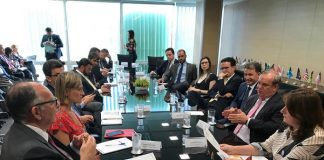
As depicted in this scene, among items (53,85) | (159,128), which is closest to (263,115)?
(159,128)

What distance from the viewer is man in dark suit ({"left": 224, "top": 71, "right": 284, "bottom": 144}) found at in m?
1.93

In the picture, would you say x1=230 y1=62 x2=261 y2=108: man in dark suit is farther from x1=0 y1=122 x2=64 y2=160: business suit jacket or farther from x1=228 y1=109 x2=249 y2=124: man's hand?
x1=0 y1=122 x2=64 y2=160: business suit jacket

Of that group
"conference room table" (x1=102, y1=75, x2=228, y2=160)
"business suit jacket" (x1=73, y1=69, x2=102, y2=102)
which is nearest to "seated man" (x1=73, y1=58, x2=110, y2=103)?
"business suit jacket" (x1=73, y1=69, x2=102, y2=102)

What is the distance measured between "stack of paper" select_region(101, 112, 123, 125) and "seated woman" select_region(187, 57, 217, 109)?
149 centimetres

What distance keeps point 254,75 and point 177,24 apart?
18.2 ft

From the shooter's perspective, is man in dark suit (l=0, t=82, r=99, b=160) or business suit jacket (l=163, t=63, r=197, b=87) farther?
business suit jacket (l=163, t=63, r=197, b=87)

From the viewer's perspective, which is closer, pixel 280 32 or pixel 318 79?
pixel 318 79

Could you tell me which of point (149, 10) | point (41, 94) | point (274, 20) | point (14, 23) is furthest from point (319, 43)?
point (14, 23)

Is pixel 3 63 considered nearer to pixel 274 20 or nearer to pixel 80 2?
pixel 80 2

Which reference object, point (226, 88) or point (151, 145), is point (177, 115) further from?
point (226, 88)

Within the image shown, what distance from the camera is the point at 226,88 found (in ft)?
10.7

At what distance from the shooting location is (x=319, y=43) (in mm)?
3932

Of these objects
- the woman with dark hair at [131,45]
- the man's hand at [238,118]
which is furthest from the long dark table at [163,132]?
the woman with dark hair at [131,45]

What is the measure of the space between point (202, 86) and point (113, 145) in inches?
100
